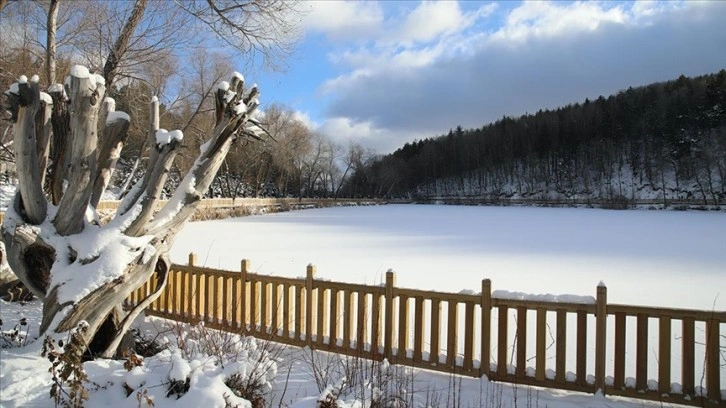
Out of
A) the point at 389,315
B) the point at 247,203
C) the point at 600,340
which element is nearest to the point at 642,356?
the point at 600,340

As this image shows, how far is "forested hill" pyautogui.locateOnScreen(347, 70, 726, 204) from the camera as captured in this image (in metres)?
73.9

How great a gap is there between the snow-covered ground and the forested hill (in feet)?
174

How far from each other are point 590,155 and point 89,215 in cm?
9818

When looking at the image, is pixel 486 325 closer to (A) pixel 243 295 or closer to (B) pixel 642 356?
(B) pixel 642 356

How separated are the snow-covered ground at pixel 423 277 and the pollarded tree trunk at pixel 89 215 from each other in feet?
2.06

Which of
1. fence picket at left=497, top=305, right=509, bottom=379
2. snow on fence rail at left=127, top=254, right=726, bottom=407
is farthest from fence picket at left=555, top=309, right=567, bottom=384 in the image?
fence picket at left=497, top=305, right=509, bottom=379

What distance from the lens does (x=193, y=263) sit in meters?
6.86

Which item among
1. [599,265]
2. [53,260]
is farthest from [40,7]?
[599,265]

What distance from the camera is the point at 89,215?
15.1 feet

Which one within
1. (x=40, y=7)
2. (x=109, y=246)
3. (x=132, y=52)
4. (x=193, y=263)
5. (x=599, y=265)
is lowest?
(x=599, y=265)

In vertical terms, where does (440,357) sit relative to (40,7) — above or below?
below

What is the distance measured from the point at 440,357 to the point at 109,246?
11.5 ft

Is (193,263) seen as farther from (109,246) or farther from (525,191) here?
(525,191)

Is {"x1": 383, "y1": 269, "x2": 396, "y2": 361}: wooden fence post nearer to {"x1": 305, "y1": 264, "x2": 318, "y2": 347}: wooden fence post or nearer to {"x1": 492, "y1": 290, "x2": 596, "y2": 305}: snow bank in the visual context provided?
{"x1": 305, "y1": 264, "x2": 318, "y2": 347}: wooden fence post
